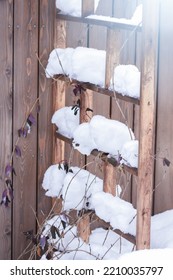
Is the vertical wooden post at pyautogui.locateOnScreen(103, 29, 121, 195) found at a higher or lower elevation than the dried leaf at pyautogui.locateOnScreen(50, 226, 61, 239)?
higher

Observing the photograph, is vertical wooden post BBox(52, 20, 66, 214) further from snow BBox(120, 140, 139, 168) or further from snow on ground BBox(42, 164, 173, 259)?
snow BBox(120, 140, 139, 168)

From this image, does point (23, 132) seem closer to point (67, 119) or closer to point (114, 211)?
point (67, 119)

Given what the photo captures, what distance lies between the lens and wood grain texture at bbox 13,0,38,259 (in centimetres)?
418

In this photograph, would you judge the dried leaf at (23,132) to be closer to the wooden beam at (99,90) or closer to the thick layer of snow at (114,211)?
the wooden beam at (99,90)

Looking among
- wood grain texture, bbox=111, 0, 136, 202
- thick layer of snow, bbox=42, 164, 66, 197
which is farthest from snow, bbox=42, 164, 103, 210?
wood grain texture, bbox=111, 0, 136, 202

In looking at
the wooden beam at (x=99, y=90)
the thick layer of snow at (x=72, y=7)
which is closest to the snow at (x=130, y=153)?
the wooden beam at (x=99, y=90)

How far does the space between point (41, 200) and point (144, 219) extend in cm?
98

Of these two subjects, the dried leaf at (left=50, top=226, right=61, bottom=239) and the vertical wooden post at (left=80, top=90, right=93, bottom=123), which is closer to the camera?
the dried leaf at (left=50, top=226, right=61, bottom=239)

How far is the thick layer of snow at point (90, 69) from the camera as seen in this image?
11.5 ft

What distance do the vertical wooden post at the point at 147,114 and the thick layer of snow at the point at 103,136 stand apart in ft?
0.65

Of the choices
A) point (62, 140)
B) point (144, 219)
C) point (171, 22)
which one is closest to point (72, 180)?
point (62, 140)

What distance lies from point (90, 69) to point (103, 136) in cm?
33

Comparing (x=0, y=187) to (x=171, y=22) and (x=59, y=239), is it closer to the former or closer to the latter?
(x=59, y=239)

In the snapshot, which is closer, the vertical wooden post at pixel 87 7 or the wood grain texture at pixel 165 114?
the vertical wooden post at pixel 87 7
